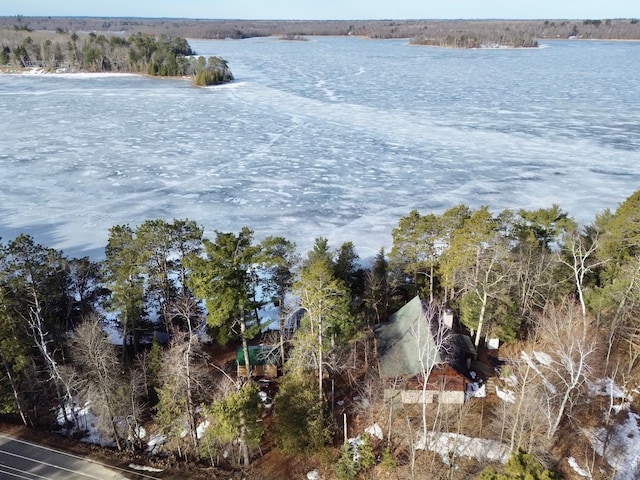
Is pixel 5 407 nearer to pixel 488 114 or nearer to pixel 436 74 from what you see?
pixel 488 114

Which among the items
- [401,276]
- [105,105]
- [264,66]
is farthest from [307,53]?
[401,276]

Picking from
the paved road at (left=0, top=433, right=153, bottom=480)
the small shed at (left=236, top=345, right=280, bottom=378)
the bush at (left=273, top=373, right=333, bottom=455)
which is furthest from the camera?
the small shed at (left=236, top=345, right=280, bottom=378)

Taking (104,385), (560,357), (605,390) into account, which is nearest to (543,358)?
(605,390)

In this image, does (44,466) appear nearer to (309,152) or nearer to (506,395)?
(506,395)

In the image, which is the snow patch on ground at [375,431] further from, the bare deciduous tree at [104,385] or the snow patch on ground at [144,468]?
the bare deciduous tree at [104,385]

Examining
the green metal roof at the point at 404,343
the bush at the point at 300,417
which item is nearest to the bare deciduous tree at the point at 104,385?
the bush at the point at 300,417

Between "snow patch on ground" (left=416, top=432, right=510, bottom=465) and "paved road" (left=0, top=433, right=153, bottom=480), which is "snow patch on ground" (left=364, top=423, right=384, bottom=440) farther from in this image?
"paved road" (left=0, top=433, right=153, bottom=480)

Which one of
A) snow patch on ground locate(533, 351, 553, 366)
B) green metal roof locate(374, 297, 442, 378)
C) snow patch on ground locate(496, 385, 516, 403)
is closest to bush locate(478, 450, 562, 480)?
A: green metal roof locate(374, 297, 442, 378)
